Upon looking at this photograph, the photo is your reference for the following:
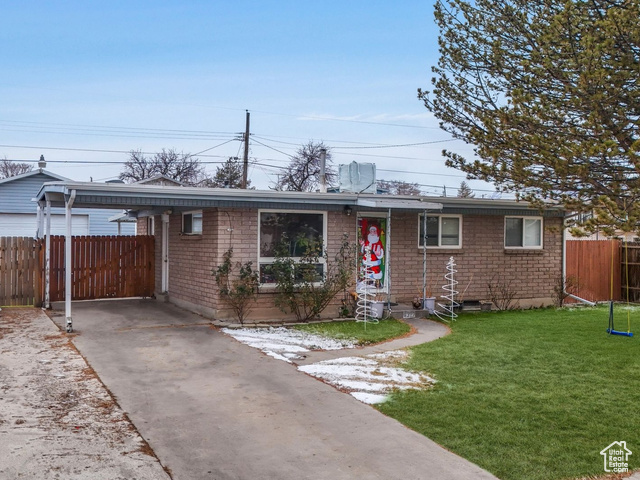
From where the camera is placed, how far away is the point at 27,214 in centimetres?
2405

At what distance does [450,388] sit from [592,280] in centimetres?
1183

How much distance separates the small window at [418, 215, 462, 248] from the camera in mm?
14225

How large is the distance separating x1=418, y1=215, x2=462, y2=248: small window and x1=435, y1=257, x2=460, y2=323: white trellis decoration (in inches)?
19.1

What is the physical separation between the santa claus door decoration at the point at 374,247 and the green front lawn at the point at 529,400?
291 centimetres

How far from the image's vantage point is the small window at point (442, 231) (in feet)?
46.7

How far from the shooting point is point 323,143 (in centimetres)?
4200

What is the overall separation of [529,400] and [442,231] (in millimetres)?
7933

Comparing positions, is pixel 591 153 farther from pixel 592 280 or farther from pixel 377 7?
pixel 592 280

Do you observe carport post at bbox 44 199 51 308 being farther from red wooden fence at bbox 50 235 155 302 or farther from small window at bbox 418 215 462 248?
small window at bbox 418 215 462 248

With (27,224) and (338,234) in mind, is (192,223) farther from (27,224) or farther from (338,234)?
(27,224)

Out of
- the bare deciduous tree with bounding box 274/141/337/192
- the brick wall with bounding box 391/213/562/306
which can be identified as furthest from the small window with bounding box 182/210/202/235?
the bare deciduous tree with bounding box 274/141/337/192

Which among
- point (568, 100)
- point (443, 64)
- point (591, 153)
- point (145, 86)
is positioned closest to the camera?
point (591, 153)

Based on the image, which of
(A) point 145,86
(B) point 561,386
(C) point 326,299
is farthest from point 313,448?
(A) point 145,86

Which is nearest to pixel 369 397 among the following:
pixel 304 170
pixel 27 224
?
pixel 27 224
